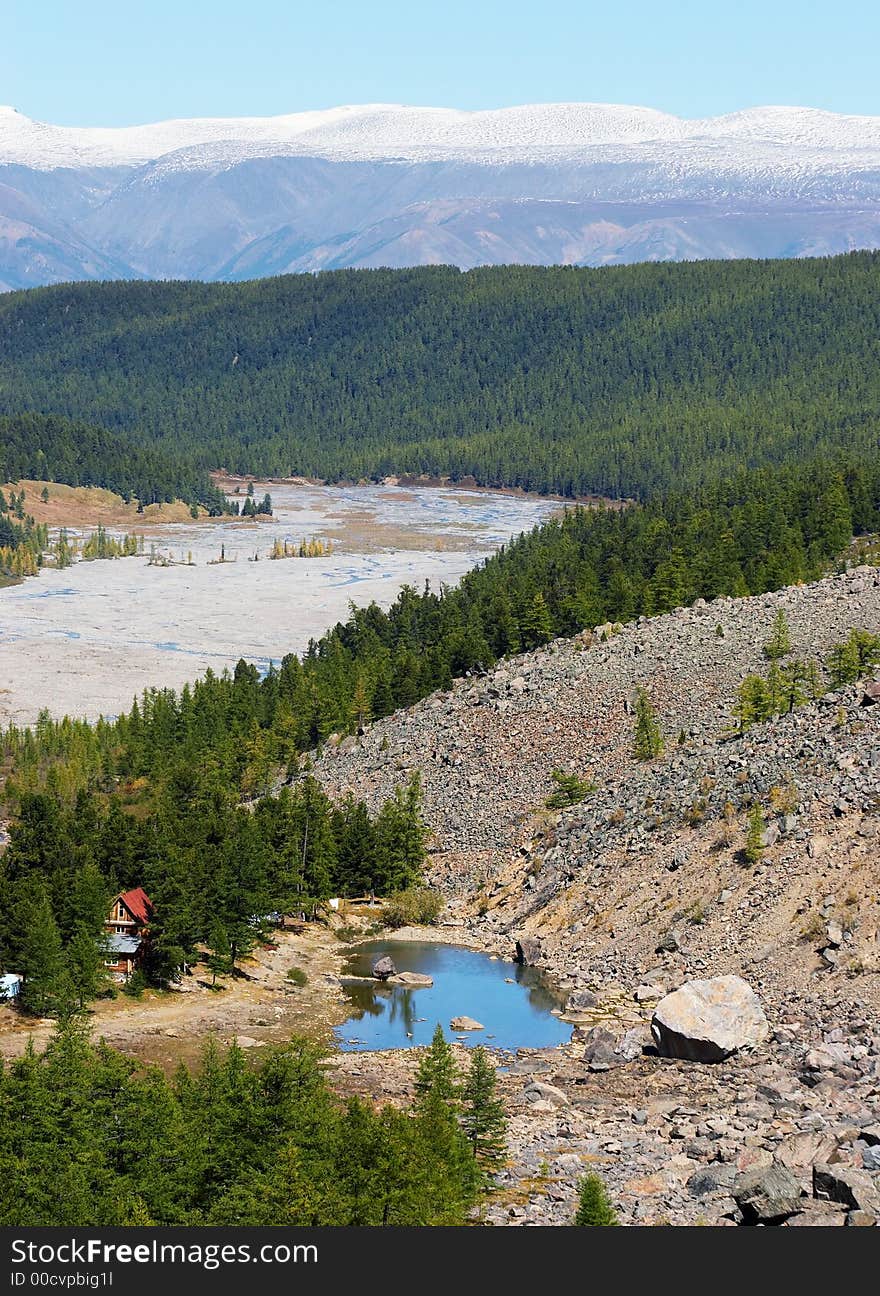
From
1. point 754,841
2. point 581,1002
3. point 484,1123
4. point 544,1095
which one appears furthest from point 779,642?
point 484,1123

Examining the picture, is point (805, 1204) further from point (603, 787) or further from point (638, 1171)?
point (603, 787)

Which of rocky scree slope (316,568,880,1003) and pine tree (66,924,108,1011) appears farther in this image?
rocky scree slope (316,568,880,1003)

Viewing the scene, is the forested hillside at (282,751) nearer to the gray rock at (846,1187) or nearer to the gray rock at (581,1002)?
the gray rock at (581,1002)

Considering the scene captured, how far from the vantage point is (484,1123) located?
5059 centimetres

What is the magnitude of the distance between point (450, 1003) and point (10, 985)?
1819cm

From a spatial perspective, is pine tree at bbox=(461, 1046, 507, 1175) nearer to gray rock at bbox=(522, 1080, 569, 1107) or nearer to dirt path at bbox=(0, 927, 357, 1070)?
gray rock at bbox=(522, 1080, 569, 1107)

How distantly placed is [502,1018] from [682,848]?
14872 millimetres

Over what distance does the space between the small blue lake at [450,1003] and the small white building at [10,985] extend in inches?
507

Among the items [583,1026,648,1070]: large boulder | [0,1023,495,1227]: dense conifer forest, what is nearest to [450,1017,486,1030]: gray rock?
[583,1026,648,1070]: large boulder

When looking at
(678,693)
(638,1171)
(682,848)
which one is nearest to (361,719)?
(678,693)

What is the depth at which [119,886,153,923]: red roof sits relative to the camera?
76500 millimetres

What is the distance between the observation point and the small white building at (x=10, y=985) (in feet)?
226

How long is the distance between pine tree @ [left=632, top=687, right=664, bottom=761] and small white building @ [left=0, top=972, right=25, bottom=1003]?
40873mm

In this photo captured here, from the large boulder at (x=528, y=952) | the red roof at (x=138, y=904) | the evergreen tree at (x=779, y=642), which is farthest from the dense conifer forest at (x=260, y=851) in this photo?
the large boulder at (x=528, y=952)
